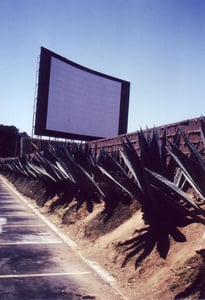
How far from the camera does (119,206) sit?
6.06m

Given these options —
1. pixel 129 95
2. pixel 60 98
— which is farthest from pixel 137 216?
pixel 129 95

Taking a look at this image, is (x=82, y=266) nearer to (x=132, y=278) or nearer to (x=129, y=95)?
(x=132, y=278)

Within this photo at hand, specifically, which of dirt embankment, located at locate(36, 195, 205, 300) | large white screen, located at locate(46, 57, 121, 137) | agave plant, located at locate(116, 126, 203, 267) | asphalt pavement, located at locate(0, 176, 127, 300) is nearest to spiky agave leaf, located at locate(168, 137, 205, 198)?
agave plant, located at locate(116, 126, 203, 267)

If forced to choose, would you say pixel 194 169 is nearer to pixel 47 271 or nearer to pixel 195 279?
pixel 195 279

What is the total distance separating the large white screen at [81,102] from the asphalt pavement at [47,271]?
17.6 m

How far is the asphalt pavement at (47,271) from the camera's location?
3.28 metres

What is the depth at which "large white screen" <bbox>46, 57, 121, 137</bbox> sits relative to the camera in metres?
23.4

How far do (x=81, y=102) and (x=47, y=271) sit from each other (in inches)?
891

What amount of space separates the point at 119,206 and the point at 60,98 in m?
18.7

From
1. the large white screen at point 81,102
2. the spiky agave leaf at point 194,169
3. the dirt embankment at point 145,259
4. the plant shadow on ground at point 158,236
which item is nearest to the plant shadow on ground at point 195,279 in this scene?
the dirt embankment at point 145,259

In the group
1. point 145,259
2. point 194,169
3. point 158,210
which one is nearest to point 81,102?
point 145,259

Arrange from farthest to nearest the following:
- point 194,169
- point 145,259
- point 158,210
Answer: point 145,259
point 158,210
point 194,169

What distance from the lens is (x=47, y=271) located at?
398cm

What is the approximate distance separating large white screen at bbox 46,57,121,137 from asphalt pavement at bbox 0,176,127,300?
17.6 meters
